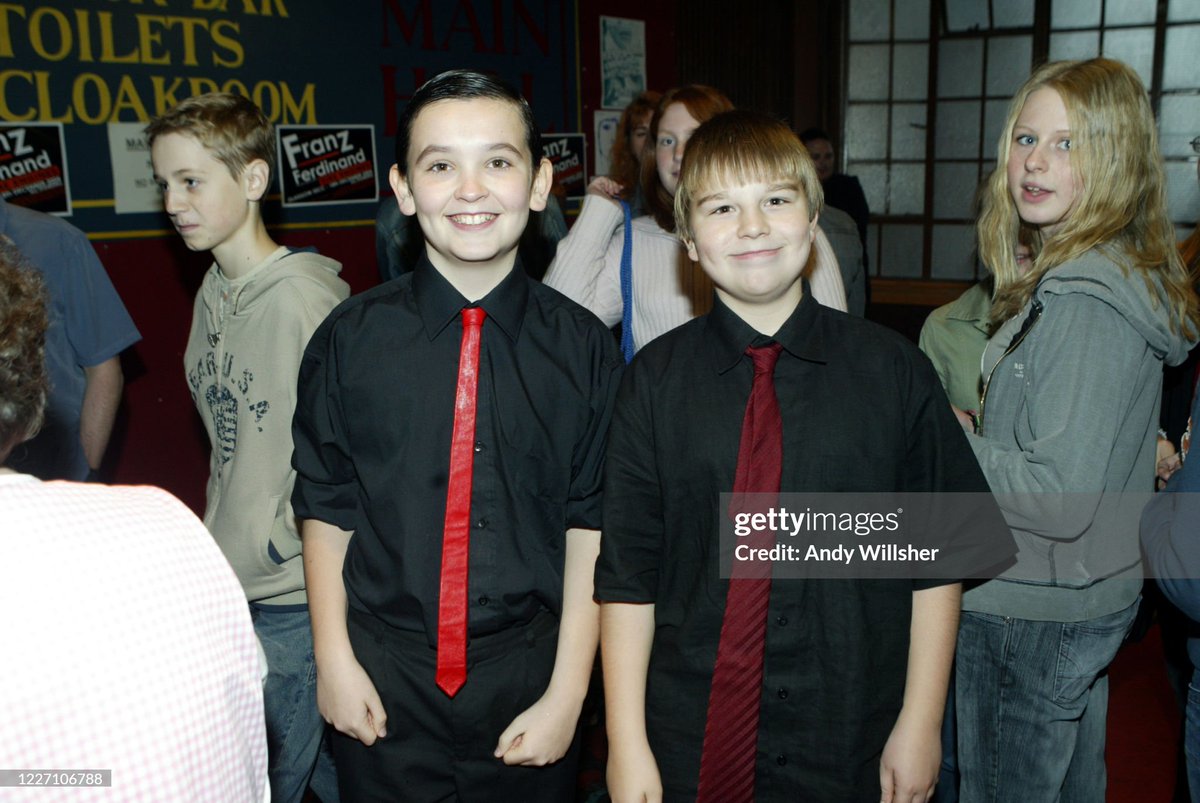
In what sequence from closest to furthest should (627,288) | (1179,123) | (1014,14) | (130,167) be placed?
(627,288), (130,167), (1179,123), (1014,14)

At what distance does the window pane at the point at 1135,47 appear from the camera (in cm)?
674

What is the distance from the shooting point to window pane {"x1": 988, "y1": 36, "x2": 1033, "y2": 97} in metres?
7.08

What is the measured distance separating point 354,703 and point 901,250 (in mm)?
7019

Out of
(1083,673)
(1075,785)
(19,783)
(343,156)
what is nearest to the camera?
(19,783)

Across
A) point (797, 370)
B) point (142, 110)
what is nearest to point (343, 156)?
point (142, 110)

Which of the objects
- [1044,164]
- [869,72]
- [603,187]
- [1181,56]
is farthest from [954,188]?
[1044,164]

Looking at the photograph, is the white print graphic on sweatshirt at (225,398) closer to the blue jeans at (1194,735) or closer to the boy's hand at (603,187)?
the boy's hand at (603,187)

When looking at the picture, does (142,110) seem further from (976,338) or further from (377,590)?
(976,338)

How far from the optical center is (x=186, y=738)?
2.77ft

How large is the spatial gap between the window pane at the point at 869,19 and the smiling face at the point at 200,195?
21.6ft

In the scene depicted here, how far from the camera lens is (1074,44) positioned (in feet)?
22.8

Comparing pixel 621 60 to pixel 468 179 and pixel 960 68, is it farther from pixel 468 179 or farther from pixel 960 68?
pixel 468 179

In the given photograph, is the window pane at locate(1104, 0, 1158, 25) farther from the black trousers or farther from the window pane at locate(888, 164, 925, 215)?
the black trousers

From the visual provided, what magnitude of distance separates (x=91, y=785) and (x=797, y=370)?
941 mm
